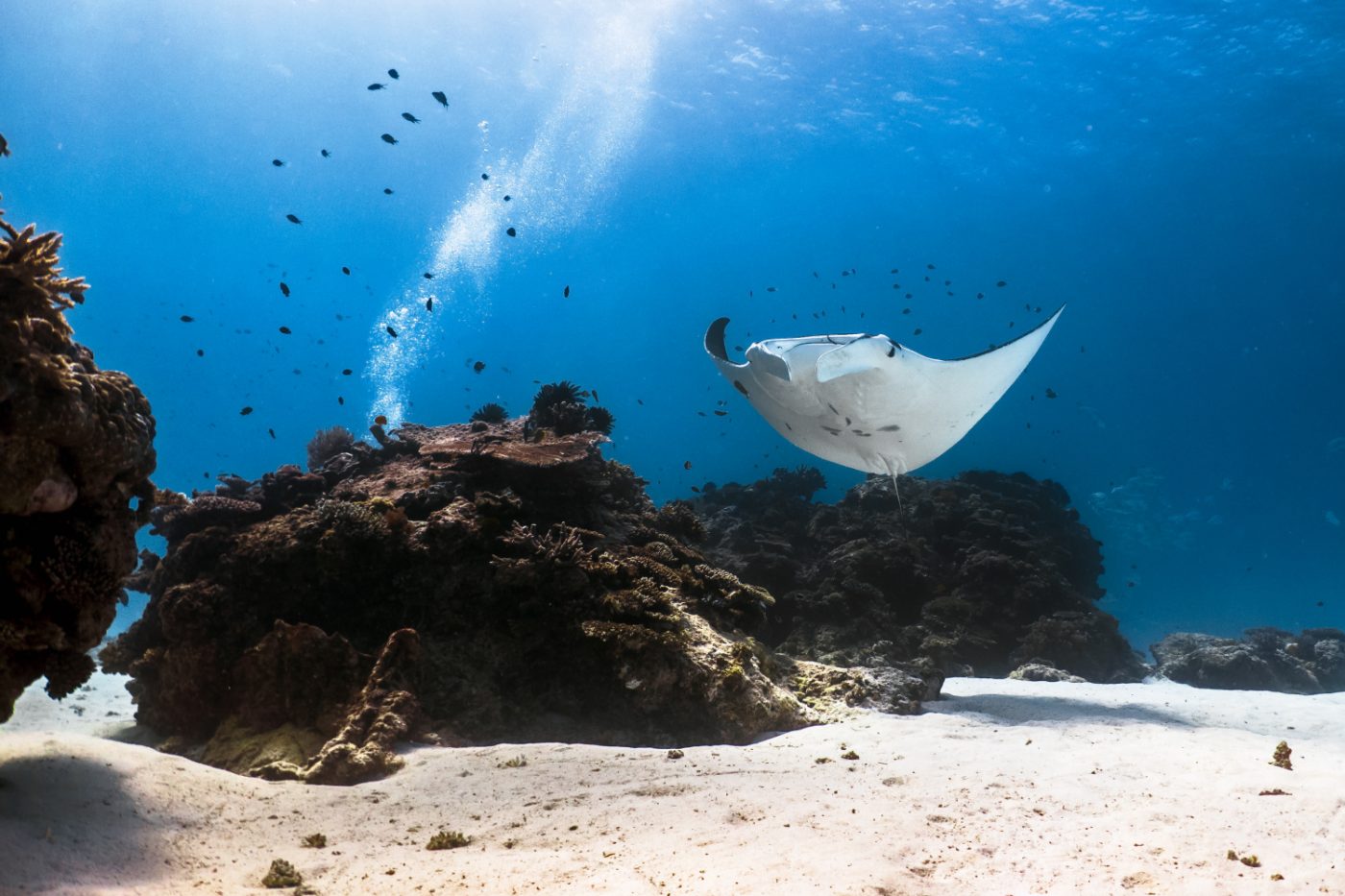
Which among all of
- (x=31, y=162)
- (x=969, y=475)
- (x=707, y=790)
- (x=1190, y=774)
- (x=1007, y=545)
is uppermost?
(x=31, y=162)

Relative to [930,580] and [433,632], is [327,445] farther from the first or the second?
[930,580]

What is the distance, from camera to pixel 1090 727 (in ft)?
16.6

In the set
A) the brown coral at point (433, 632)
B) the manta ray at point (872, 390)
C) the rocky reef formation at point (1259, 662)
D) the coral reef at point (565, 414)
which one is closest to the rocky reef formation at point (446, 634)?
the brown coral at point (433, 632)

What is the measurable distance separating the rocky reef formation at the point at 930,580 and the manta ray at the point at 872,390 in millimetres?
2421

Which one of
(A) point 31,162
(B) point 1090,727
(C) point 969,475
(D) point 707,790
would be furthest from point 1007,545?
(A) point 31,162

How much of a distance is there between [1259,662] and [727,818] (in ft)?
46.4

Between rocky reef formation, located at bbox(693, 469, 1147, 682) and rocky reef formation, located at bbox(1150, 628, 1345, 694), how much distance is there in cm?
126

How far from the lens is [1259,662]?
38.9 feet

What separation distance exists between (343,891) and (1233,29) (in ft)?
143

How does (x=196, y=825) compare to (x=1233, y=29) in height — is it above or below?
below

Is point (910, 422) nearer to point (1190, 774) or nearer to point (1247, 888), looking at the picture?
point (1190, 774)

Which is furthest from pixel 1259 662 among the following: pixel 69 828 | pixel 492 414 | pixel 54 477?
pixel 54 477

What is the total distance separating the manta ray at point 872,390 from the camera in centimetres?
623

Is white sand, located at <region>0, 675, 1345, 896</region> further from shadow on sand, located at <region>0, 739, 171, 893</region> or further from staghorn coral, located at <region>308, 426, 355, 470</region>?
staghorn coral, located at <region>308, 426, 355, 470</region>
